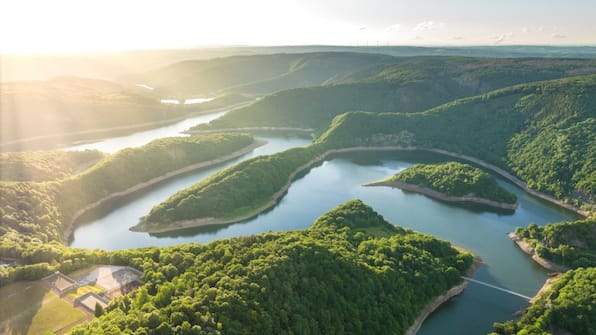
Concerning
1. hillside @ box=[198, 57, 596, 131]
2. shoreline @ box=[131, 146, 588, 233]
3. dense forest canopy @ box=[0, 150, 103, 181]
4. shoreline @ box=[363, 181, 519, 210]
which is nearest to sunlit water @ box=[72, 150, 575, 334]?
shoreline @ box=[131, 146, 588, 233]

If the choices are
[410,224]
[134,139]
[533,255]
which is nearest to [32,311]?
[410,224]

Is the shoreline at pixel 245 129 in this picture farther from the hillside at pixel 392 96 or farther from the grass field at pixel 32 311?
the grass field at pixel 32 311

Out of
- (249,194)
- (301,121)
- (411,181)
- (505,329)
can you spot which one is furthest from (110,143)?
(505,329)

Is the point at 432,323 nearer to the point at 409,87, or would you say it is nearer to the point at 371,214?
the point at 371,214

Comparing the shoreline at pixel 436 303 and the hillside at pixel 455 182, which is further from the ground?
the hillside at pixel 455 182

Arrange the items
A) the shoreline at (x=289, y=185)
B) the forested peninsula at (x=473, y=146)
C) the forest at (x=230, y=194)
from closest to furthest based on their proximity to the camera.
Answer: the shoreline at (x=289, y=185), the forest at (x=230, y=194), the forested peninsula at (x=473, y=146)

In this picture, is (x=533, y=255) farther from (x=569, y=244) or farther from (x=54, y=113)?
(x=54, y=113)

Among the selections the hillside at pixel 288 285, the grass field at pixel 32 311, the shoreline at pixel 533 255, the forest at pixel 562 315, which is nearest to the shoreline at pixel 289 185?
the shoreline at pixel 533 255
